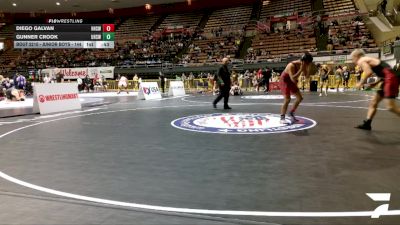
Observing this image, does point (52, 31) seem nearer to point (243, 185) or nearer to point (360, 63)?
point (360, 63)

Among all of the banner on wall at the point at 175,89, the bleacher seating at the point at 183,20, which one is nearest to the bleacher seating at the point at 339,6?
the bleacher seating at the point at 183,20

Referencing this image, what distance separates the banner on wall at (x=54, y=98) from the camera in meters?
11.0

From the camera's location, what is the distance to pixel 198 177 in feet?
12.5

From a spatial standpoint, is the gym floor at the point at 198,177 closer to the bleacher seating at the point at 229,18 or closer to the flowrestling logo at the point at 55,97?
the flowrestling logo at the point at 55,97

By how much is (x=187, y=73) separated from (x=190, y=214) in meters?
29.5

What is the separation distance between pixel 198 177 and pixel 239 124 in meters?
3.94

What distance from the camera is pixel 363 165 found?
164 inches

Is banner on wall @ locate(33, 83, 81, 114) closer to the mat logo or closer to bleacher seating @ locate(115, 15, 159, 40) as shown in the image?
the mat logo

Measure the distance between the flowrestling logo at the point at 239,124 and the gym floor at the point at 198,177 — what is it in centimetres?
40

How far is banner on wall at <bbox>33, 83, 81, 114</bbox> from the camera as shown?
11.0 m

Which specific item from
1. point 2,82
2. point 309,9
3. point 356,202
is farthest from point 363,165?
point 309,9
